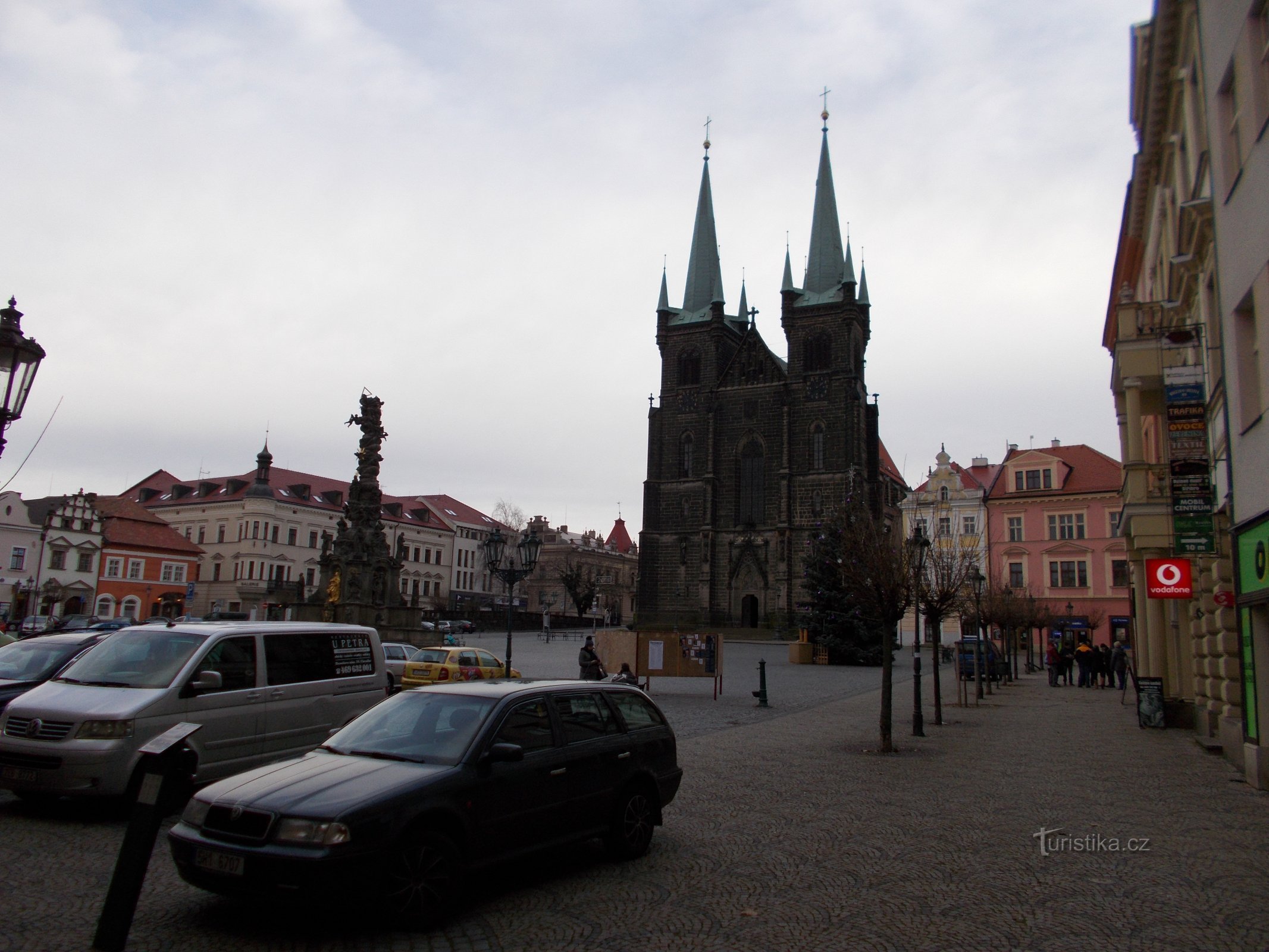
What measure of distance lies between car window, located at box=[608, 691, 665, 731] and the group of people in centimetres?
2718

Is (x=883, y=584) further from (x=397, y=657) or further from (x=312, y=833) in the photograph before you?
(x=397, y=657)

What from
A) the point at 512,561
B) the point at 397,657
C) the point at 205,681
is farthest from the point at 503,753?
the point at 397,657

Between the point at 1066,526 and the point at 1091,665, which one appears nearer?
the point at 1091,665

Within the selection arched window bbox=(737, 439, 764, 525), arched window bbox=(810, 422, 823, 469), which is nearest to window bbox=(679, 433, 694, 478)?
arched window bbox=(737, 439, 764, 525)

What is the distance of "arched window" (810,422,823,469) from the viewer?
7412 cm

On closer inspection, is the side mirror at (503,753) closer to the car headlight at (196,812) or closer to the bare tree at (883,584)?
the car headlight at (196,812)

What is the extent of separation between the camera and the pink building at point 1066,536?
181ft

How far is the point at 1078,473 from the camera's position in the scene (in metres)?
57.9

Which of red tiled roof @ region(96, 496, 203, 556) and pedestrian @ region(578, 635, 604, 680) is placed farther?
red tiled roof @ region(96, 496, 203, 556)

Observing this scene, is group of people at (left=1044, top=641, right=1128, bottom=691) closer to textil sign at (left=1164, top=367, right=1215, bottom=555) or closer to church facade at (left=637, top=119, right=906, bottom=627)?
textil sign at (left=1164, top=367, right=1215, bottom=555)

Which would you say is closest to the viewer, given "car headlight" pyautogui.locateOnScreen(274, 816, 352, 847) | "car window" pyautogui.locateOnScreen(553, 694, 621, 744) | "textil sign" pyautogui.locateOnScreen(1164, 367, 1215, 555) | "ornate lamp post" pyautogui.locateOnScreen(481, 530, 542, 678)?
"car headlight" pyautogui.locateOnScreen(274, 816, 352, 847)

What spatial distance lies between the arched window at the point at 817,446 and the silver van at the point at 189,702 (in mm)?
64767

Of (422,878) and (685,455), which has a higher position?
(685,455)

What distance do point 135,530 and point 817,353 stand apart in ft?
176
